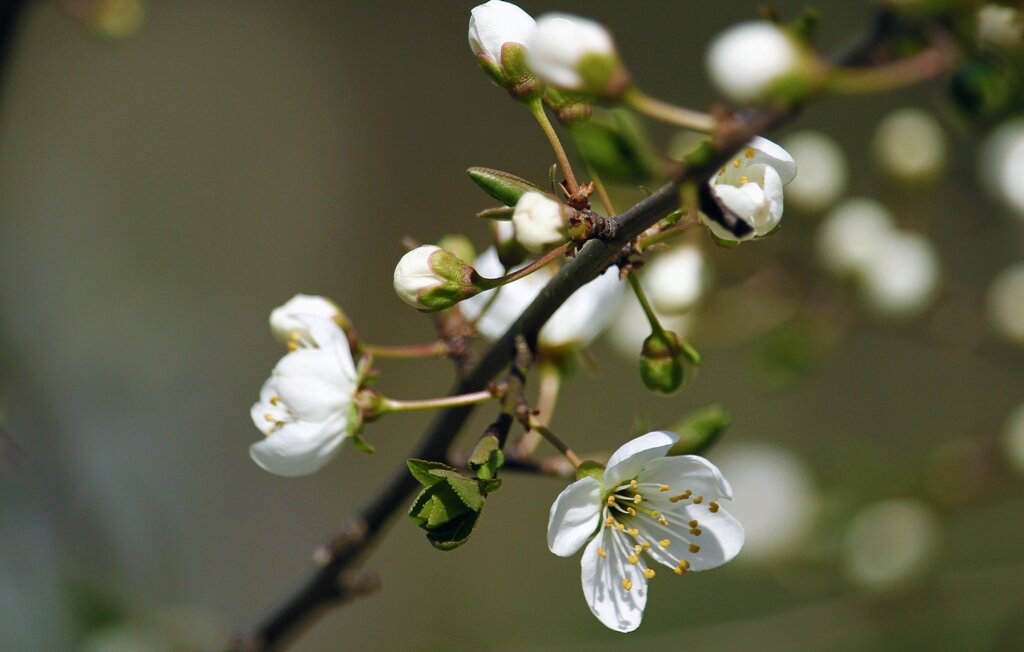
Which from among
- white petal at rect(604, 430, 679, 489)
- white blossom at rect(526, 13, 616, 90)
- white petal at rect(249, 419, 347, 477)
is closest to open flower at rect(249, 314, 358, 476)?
white petal at rect(249, 419, 347, 477)

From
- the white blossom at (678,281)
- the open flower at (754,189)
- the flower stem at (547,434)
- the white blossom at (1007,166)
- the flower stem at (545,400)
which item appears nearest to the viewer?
the open flower at (754,189)

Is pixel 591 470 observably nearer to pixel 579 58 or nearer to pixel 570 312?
pixel 570 312

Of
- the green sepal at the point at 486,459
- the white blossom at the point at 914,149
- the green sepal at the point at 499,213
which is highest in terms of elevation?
the white blossom at the point at 914,149

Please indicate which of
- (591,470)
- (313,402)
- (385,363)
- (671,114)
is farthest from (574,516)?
(385,363)

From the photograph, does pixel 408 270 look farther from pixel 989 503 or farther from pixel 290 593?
pixel 989 503

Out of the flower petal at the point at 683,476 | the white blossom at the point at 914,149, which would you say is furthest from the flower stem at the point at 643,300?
the white blossom at the point at 914,149

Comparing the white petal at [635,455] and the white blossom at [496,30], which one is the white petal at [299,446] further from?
the white blossom at [496,30]
